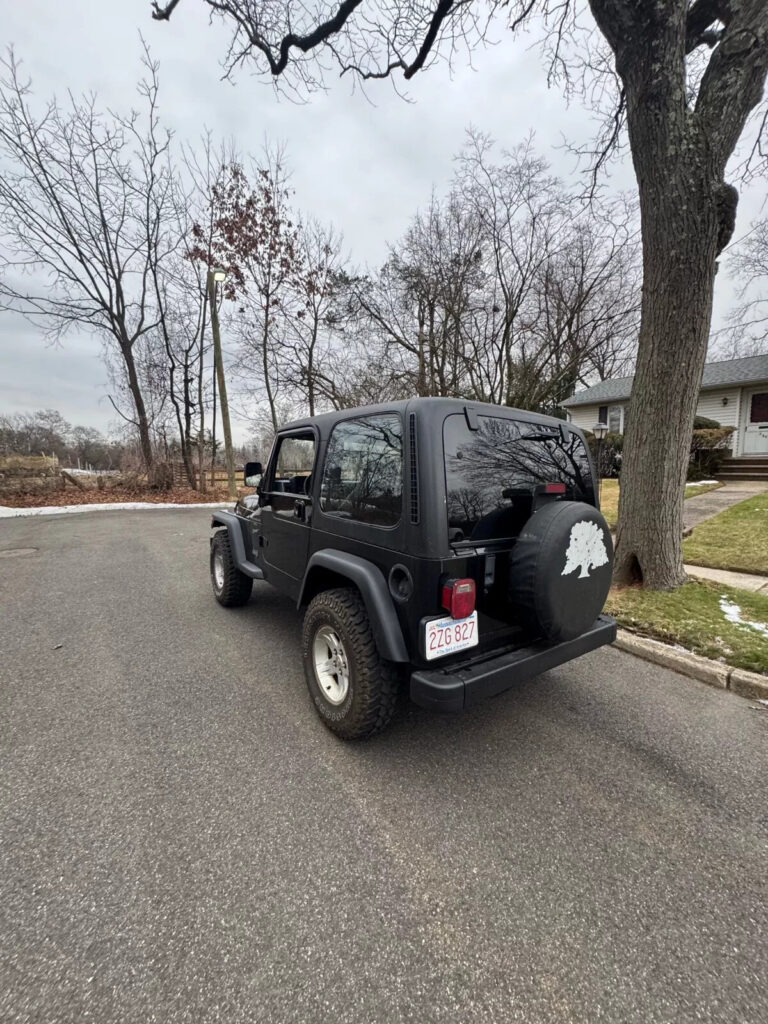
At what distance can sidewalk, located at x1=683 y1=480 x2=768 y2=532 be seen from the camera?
8211 mm

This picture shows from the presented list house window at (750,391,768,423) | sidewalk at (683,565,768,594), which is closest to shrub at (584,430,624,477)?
house window at (750,391,768,423)

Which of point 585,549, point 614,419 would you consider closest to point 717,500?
point 585,549

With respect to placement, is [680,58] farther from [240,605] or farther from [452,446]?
[240,605]

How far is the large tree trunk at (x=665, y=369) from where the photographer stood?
391cm

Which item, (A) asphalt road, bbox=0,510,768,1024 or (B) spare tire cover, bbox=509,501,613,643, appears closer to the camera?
(A) asphalt road, bbox=0,510,768,1024

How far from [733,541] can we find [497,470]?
585 centimetres

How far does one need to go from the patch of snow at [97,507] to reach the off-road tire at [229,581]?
9840 mm

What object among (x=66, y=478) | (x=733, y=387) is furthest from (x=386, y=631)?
(x=733, y=387)

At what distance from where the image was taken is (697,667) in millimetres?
3098

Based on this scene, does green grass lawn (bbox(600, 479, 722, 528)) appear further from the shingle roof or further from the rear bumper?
the rear bumper

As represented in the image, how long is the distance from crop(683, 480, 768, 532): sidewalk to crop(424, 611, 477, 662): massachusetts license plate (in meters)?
6.40

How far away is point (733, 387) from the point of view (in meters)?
16.4

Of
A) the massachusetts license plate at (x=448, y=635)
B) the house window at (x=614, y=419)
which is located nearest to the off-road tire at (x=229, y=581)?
the massachusetts license plate at (x=448, y=635)

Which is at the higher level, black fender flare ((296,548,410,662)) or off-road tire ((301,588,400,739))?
black fender flare ((296,548,410,662))
